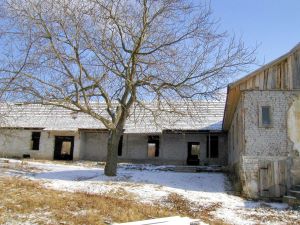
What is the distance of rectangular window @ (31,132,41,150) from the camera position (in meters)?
30.2

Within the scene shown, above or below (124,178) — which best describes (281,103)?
above

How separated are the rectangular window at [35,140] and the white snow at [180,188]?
10604 millimetres

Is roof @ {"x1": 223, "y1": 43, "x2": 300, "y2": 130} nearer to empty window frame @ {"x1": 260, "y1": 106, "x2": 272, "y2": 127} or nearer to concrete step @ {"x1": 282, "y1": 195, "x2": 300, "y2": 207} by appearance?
empty window frame @ {"x1": 260, "y1": 106, "x2": 272, "y2": 127}

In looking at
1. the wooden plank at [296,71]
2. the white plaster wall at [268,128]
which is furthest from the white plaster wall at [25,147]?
the wooden plank at [296,71]

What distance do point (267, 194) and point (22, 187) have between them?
8923 millimetres

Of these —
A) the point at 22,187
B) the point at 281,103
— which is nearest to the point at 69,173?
the point at 22,187

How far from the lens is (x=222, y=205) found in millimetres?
12398

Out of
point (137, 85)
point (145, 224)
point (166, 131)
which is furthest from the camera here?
point (166, 131)

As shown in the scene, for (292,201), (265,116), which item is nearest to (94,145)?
(265,116)

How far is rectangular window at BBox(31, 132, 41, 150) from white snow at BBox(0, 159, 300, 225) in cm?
1060

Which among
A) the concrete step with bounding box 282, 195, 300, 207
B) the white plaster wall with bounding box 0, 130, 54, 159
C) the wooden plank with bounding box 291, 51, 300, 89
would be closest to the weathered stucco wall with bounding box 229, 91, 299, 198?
the wooden plank with bounding box 291, 51, 300, 89

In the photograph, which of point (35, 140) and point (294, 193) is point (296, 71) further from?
point (35, 140)

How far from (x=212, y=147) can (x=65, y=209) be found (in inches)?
794

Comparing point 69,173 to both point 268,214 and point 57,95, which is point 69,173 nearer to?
point 57,95
